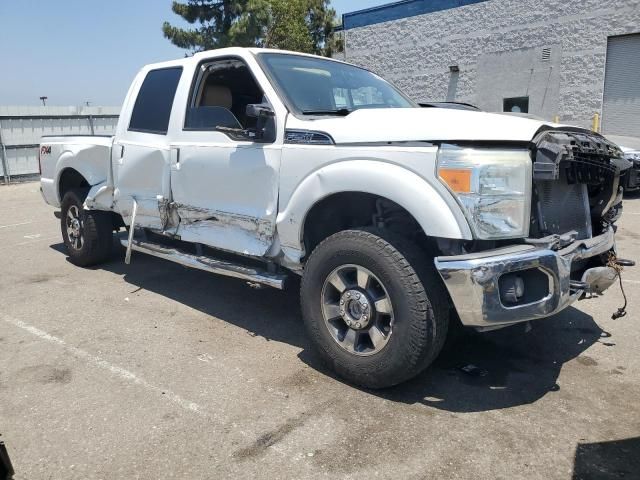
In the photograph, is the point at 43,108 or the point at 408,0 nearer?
the point at 43,108

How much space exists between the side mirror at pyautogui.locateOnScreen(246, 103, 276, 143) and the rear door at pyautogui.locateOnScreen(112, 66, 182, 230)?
1.24 meters

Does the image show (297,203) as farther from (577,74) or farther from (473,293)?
(577,74)

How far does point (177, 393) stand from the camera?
11.2 ft

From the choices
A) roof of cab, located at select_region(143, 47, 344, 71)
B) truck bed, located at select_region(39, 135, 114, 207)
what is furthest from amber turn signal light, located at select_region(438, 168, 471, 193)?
truck bed, located at select_region(39, 135, 114, 207)

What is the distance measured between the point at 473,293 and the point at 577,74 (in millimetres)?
16068

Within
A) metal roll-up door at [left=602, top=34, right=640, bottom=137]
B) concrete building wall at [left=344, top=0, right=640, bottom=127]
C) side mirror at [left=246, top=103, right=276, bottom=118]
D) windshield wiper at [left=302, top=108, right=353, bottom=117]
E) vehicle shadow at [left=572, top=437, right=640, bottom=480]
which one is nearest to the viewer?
vehicle shadow at [left=572, top=437, right=640, bottom=480]

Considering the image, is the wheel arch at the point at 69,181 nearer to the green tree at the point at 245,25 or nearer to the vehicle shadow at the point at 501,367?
the vehicle shadow at the point at 501,367

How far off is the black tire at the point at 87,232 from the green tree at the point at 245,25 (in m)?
18.0

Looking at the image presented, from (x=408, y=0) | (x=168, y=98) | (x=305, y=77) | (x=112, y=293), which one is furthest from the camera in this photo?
(x=408, y=0)

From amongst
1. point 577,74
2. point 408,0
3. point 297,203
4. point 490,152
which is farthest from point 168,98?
point 408,0

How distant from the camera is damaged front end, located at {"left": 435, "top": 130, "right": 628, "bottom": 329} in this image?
2836 mm

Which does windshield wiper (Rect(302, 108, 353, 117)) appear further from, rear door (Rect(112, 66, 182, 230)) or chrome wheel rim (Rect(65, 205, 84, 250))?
chrome wheel rim (Rect(65, 205, 84, 250))

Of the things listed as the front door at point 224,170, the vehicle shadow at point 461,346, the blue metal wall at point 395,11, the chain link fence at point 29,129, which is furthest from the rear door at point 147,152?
the blue metal wall at point 395,11

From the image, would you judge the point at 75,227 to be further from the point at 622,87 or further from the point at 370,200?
the point at 622,87
